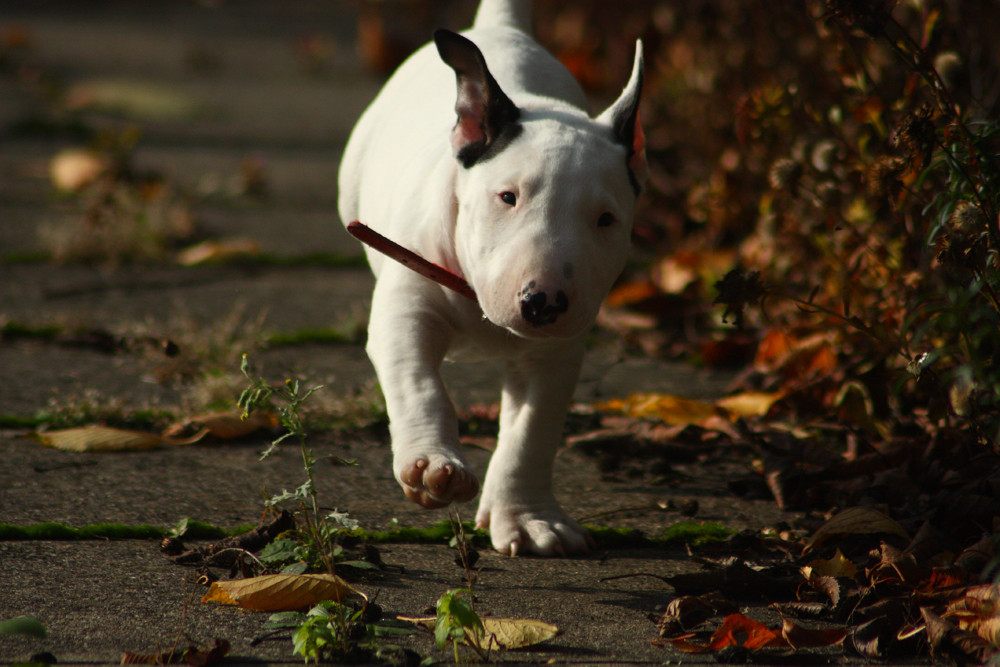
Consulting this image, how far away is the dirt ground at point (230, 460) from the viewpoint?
215 centimetres

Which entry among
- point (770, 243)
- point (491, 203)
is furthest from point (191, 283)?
point (491, 203)

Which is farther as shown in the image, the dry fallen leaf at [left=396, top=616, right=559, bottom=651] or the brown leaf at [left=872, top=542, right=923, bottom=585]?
the brown leaf at [left=872, top=542, right=923, bottom=585]

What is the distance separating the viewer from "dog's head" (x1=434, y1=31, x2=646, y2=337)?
2279mm

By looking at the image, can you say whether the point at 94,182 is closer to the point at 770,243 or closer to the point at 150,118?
the point at 150,118

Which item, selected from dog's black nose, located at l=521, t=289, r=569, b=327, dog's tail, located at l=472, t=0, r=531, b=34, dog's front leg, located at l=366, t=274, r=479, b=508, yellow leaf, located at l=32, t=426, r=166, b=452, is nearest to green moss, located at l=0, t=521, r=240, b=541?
dog's front leg, located at l=366, t=274, r=479, b=508

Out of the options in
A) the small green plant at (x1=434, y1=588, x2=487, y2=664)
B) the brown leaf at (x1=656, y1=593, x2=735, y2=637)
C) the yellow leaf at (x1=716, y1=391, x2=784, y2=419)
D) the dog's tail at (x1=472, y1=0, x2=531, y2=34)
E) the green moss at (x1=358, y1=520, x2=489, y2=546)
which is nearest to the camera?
the small green plant at (x1=434, y1=588, x2=487, y2=664)

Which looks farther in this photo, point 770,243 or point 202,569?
point 770,243

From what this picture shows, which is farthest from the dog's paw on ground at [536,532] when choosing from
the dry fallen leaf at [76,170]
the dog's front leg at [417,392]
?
the dry fallen leaf at [76,170]

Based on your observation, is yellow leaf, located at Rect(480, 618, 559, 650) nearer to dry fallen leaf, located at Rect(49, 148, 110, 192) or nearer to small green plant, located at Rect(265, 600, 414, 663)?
small green plant, located at Rect(265, 600, 414, 663)

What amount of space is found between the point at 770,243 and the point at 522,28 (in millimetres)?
1134

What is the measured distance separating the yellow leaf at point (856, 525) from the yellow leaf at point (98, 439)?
1736mm

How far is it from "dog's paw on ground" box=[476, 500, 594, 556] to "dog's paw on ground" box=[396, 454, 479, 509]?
319mm

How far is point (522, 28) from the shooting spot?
385cm

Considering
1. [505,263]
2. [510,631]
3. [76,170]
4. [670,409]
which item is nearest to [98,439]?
[505,263]
